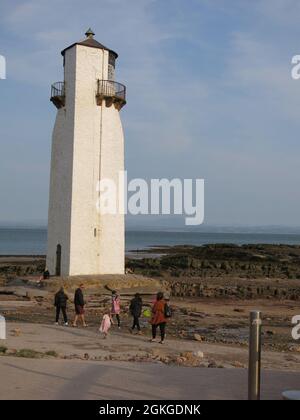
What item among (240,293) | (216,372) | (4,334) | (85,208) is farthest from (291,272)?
(216,372)

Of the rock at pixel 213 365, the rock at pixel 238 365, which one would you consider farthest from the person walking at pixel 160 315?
the rock at pixel 213 365

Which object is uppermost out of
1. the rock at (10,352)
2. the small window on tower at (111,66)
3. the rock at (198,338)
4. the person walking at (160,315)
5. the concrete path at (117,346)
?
the small window on tower at (111,66)

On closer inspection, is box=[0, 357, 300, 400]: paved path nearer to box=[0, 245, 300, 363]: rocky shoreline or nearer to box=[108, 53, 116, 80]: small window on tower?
box=[0, 245, 300, 363]: rocky shoreline

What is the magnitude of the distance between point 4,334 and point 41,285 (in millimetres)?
10232

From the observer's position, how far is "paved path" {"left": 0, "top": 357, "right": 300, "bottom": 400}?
27.4 feet

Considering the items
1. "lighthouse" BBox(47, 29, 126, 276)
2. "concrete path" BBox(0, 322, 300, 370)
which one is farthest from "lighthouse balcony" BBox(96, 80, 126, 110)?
"concrete path" BBox(0, 322, 300, 370)

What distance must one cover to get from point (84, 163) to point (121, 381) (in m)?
17.6

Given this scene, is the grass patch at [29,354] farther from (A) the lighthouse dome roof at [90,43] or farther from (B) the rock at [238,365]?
(A) the lighthouse dome roof at [90,43]

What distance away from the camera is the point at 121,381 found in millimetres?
9258

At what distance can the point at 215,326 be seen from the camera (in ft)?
65.7

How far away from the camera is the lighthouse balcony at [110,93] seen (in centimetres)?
2647

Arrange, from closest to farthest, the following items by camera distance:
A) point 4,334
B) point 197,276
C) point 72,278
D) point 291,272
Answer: point 4,334 → point 72,278 → point 197,276 → point 291,272

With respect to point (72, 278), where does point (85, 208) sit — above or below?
above

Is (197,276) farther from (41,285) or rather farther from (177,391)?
(177,391)
